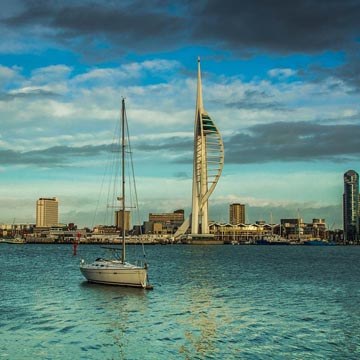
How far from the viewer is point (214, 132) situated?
168 metres

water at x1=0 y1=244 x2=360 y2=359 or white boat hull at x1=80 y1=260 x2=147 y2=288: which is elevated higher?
white boat hull at x1=80 y1=260 x2=147 y2=288

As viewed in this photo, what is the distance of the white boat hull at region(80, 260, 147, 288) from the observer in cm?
4384

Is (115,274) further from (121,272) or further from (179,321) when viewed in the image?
(179,321)

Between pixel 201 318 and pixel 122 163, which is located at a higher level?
pixel 122 163

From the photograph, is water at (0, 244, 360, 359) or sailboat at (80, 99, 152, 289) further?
sailboat at (80, 99, 152, 289)

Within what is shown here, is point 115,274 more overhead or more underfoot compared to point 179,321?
more overhead

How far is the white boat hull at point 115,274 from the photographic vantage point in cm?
4384

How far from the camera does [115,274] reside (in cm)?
4503

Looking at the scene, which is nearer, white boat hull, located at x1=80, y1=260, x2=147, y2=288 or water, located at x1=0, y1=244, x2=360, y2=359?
water, located at x1=0, y1=244, x2=360, y2=359

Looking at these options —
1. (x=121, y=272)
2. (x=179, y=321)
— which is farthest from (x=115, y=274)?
(x=179, y=321)

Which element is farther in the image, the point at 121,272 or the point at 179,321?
the point at 121,272

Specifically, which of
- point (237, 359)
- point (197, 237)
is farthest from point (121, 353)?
point (197, 237)

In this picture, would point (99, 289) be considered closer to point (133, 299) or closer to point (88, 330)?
point (133, 299)

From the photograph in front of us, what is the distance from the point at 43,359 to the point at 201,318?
10.7 meters
